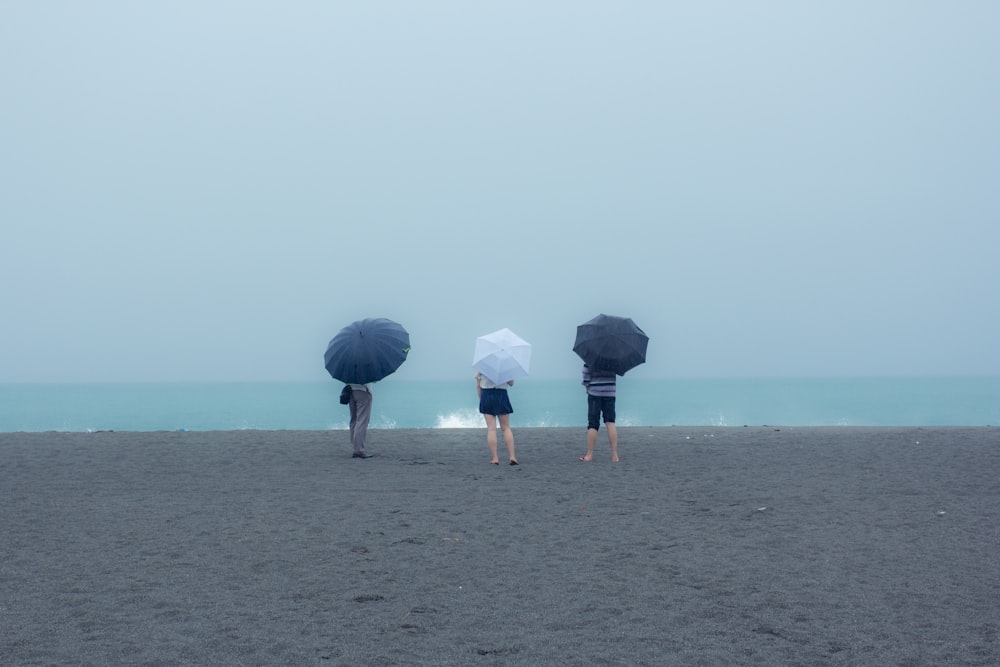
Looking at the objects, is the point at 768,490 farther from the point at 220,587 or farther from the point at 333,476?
the point at 220,587

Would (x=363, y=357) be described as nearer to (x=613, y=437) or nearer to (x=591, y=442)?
(x=591, y=442)

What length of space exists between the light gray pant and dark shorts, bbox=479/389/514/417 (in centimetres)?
221

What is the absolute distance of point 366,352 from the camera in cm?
1359

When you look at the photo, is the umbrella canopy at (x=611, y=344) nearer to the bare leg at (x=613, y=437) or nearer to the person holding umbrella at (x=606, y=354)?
the person holding umbrella at (x=606, y=354)

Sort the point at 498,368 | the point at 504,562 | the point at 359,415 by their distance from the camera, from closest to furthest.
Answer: the point at 504,562 → the point at 498,368 → the point at 359,415

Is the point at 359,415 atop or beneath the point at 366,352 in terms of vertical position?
beneath

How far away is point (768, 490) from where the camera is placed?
35.1ft

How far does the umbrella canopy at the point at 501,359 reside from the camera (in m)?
12.6

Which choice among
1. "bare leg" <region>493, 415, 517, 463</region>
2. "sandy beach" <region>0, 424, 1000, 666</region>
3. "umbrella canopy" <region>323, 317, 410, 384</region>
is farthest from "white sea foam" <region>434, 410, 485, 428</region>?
"sandy beach" <region>0, 424, 1000, 666</region>

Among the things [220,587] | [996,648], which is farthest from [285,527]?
[996,648]

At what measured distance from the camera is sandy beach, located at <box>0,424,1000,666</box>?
5137mm

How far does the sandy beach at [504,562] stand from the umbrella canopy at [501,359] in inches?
58.0

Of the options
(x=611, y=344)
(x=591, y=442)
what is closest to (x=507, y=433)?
(x=591, y=442)

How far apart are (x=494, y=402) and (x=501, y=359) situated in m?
0.66
